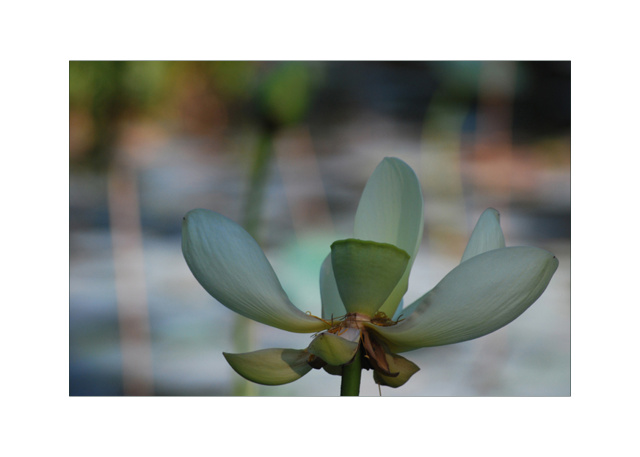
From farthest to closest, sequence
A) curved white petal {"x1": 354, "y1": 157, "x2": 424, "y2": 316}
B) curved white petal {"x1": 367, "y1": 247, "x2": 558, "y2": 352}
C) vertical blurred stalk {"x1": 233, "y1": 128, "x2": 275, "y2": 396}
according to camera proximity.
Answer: vertical blurred stalk {"x1": 233, "y1": 128, "x2": 275, "y2": 396} → curved white petal {"x1": 354, "y1": 157, "x2": 424, "y2": 316} → curved white petal {"x1": 367, "y1": 247, "x2": 558, "y2": 352}

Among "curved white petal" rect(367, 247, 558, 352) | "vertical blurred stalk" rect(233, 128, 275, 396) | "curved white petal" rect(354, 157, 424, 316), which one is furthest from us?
"vertical blurred stalk" rect(233, 128, 275, 396)

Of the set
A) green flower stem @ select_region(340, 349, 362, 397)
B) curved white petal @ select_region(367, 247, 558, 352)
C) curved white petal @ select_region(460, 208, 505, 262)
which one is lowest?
green flower stem @ select_region(340, 349, 362, 397)

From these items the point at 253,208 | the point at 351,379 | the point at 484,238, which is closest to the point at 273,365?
the point at 351,379

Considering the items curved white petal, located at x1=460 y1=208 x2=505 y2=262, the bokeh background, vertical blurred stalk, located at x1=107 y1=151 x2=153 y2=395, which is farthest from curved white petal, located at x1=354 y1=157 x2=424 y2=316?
vertical blurred stalk, located at x1=107 y1=151 x2=153 y2=395

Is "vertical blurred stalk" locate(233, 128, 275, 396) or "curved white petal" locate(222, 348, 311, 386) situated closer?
"curved white petal" locate(222, 348, 311, 386)

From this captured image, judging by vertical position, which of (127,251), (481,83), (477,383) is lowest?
(477,383)

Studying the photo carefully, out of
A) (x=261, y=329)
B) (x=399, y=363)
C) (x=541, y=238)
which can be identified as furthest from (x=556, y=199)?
(x=399, y=363)

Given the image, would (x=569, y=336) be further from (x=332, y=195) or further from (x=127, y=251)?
(x=127, y=251)

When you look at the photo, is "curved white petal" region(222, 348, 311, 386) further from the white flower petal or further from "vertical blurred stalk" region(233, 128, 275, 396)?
"vertical blurred stalk" region(233, 128, 275, 396)
